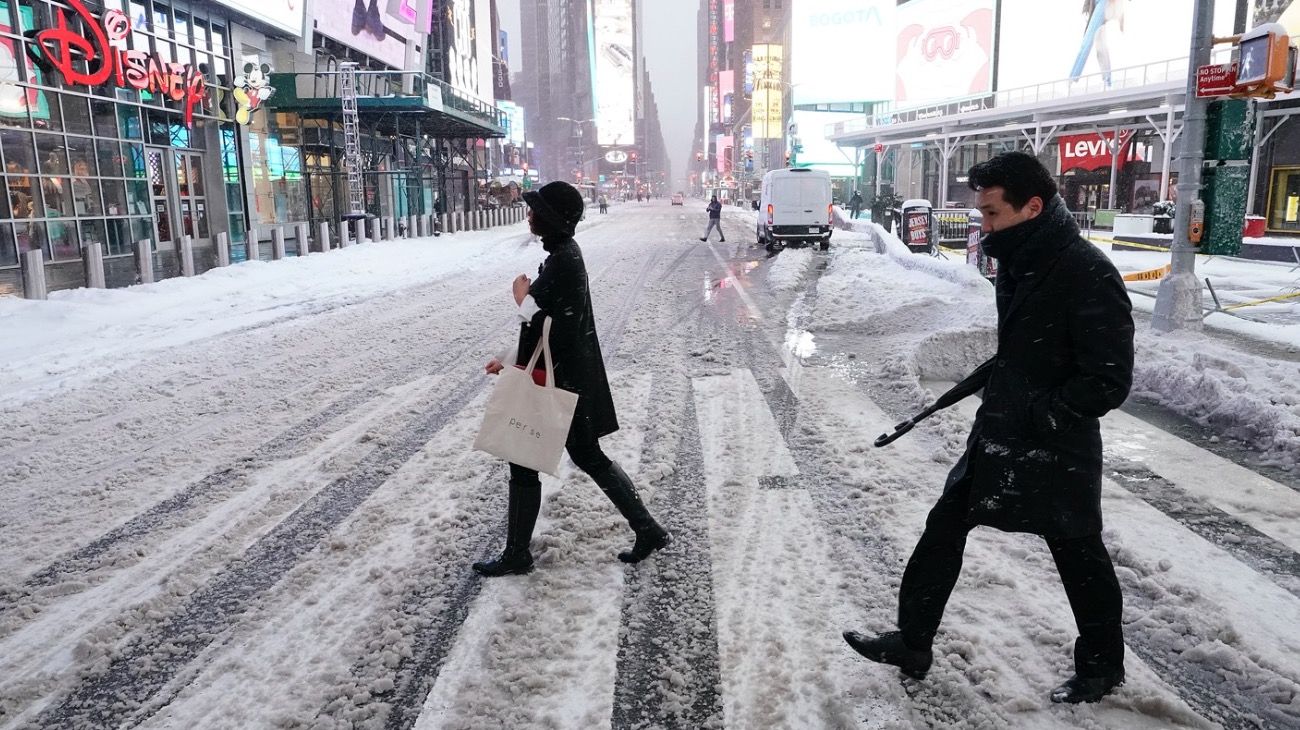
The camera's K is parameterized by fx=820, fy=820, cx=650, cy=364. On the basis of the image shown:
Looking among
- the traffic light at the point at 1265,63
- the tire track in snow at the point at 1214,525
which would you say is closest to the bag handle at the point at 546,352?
the tire track in snow at the point at 1214,525

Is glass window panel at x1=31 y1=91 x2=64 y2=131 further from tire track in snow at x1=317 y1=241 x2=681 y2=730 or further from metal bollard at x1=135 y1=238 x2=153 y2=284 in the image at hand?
tire track in snow at x1=317 y1=241 x2=681 y2=730

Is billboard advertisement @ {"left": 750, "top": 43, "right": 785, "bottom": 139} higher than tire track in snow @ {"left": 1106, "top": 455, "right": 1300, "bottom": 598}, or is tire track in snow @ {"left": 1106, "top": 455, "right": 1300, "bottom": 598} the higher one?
billboard advertisement @ {"left": 750, "top": 43, "right": 785, "bottom": 139}

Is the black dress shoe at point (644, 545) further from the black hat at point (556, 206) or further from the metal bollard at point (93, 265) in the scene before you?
the metal bollard at point (93, 265)

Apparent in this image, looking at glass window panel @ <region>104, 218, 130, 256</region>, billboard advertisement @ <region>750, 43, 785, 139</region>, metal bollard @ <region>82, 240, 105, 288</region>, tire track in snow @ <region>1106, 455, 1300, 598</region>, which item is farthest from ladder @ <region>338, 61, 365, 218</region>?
billboard advertisement @ <region>750, 43, 785, 139</region>

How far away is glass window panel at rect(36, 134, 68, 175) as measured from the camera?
18.9m

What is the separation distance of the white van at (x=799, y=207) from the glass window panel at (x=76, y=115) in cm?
1790

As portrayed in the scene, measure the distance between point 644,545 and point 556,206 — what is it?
1.68 m

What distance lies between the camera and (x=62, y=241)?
781 inches

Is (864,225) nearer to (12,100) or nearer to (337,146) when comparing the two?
(337,146)

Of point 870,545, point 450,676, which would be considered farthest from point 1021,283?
point 450,676

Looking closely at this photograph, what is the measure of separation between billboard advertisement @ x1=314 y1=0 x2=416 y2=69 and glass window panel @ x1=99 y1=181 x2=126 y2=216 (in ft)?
44.5

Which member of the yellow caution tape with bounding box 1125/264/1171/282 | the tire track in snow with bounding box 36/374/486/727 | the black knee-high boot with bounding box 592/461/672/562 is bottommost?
the tire track in snow with bounding box 36/374/486/727

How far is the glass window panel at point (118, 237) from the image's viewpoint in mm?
21422

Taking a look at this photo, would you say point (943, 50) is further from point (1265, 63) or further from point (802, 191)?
point (1265, 63)
